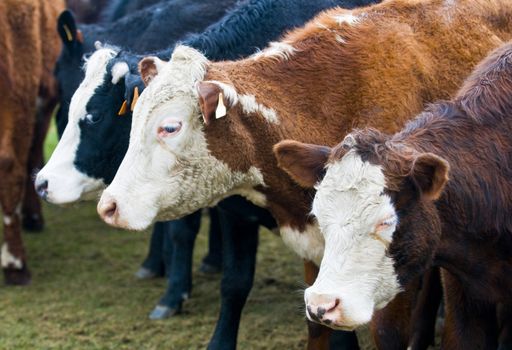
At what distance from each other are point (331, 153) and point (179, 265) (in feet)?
9.55

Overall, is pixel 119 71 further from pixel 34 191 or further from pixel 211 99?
pixel 34 191

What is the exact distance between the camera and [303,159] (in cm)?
438

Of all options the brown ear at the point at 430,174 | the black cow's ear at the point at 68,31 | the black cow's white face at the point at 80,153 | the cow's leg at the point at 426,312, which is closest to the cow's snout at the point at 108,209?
the black cow's white face at the point at 80,153

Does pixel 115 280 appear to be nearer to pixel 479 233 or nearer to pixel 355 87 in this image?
pixel 355 87

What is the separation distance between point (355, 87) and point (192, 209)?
1.03 meters

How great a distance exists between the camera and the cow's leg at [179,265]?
6836mm

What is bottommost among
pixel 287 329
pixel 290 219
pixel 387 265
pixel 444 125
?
pixel 287 329

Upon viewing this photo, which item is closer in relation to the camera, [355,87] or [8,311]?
[355,87]

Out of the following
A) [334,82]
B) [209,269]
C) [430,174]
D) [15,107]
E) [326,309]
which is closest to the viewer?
[326,309]

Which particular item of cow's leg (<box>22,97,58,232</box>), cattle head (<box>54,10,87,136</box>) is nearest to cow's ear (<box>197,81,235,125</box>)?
cattle head (<box>54,10,87,136</box>)

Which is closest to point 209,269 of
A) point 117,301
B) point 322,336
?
point 117,301

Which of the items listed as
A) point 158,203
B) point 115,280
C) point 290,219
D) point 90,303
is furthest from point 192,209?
point 115,280

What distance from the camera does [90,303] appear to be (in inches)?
282

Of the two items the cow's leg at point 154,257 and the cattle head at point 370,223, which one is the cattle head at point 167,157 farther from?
the cow's leg at point 154,257
